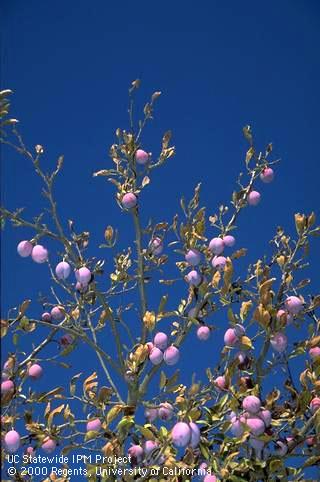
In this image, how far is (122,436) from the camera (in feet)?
5.17

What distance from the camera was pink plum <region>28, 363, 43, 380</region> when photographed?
1583mm

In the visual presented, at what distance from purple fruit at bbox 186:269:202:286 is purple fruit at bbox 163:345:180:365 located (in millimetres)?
219

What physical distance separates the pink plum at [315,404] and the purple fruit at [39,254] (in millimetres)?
721

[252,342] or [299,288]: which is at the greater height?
[299,288]

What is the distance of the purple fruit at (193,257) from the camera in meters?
1.75

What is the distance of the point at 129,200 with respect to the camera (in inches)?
71.1

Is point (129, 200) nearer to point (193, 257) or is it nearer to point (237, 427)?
point (193, 257)

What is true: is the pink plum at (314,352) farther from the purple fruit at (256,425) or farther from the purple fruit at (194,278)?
the purple fruit at (194,278)

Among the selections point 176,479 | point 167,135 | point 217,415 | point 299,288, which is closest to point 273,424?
point 217,415

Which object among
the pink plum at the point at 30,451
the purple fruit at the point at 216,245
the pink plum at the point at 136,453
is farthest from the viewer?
the purple fruit at the point at 216,245

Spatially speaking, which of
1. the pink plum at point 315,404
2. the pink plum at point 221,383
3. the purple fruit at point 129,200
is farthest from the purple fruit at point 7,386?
the pink plum at point 315,404

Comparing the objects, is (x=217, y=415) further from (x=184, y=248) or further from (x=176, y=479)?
(x=184, y=248)

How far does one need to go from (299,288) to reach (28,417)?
73 centimetres

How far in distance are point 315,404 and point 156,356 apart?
1.25ft
